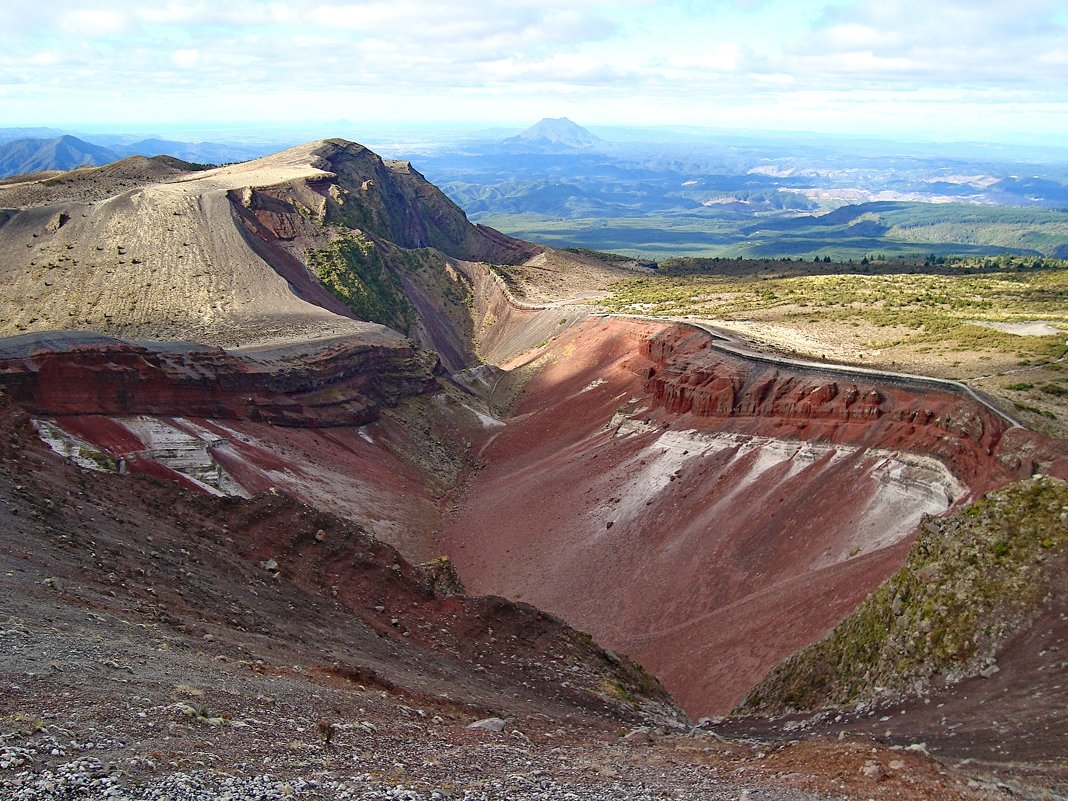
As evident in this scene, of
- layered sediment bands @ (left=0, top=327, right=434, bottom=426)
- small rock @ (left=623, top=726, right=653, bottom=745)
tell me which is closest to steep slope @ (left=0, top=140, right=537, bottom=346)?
layered sediment bands @ (left=0, top=327, right=434, bottom=426)

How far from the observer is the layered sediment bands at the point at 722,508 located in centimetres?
2942

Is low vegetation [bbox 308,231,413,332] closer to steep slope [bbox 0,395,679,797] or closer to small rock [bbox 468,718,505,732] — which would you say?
steep slope [bbox 0,395,679,797]

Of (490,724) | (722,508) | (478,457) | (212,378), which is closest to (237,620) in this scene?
(490,724)

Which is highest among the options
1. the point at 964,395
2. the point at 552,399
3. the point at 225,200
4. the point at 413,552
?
the point at 225,200

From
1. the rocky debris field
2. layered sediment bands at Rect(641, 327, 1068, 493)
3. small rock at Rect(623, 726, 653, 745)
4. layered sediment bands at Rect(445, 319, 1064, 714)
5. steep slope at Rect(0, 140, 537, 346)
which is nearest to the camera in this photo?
the rocky debris field

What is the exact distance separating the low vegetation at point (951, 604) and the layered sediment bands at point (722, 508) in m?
6.72

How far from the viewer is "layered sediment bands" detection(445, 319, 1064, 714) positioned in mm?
29422

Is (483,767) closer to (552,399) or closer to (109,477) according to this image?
(109,477)

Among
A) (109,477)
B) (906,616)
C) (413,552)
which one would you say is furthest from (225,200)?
(906,616)

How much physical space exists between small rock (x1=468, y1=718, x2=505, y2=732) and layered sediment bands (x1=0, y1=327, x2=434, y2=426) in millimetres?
27291

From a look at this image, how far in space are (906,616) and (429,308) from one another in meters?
73.2

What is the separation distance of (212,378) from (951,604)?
35986 millimetres

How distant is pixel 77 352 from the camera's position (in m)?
38.4

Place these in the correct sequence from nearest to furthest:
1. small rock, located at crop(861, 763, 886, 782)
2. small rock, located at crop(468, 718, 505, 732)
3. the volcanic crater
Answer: small rock, located at crop(861, 763, 886, 782) < small rock, located at crop(468, 718, 505, 732) < the volcanic crater
